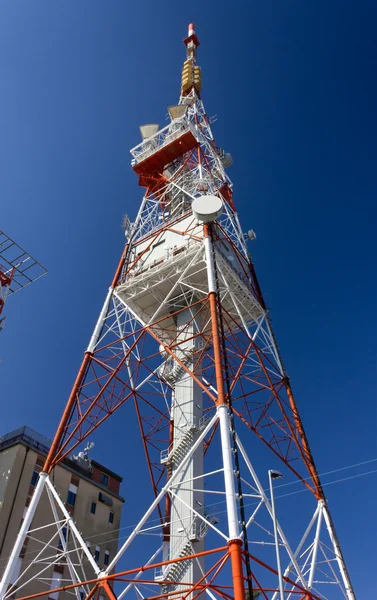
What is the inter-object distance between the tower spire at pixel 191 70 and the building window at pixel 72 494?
106ft

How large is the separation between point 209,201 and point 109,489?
3083 cm

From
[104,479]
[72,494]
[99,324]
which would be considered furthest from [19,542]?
[104,479]

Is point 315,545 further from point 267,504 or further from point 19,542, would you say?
point 19,542

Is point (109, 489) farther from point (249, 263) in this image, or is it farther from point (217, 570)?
point (217, 570)

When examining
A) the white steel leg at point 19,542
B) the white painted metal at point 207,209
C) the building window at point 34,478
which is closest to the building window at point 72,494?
the building window at point 34,478

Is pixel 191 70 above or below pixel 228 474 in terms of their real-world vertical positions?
above

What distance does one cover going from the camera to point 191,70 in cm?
4103

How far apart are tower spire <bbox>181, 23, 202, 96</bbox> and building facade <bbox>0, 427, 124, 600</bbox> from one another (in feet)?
95.7

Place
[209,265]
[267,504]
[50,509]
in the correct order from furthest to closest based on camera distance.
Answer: [50,509], [209,265], [267,504]

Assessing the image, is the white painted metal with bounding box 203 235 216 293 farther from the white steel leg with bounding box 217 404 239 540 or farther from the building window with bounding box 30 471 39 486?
the building window with bounding box 30 471 39 486

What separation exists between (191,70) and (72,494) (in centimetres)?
3506

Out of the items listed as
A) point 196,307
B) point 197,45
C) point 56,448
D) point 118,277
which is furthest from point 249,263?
point 197,45

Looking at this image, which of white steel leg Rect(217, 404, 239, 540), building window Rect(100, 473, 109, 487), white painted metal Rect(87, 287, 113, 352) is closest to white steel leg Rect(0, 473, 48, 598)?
white painted metal Rect(87, 287, 113, 352)

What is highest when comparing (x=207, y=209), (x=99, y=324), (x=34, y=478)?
(x=207, y=209)
